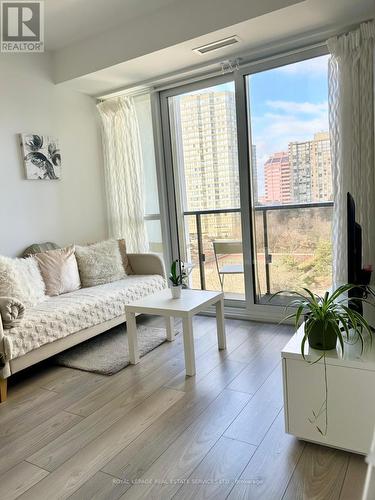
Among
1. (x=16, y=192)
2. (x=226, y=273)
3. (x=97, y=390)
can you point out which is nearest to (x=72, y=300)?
(x=97, y=390)

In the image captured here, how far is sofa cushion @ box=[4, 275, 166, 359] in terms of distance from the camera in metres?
2.39

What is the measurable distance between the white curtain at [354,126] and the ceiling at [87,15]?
56.2 inches

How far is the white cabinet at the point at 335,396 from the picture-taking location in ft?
5.14

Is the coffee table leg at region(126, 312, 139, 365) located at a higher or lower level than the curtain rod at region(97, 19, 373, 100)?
lower

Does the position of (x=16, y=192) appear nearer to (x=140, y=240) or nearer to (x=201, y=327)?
(x=140, y=240)

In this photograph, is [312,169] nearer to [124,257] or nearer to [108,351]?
[124,257]

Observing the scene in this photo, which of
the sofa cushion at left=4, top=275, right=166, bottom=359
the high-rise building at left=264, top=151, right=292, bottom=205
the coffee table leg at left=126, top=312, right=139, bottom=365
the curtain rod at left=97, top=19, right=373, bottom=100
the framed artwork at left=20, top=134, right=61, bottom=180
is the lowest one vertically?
the coffee table leg at left=126, top=312, right=139, bottom=365

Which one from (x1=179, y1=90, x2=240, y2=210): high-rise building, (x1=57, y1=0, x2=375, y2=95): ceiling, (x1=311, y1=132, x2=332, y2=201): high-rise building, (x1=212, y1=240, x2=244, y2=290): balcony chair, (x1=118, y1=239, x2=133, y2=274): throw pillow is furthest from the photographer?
(x1=118, y1=239, x2=133, y2=274): throw pillow

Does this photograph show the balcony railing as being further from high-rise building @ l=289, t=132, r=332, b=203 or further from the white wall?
the white wall

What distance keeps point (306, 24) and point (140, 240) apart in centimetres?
251

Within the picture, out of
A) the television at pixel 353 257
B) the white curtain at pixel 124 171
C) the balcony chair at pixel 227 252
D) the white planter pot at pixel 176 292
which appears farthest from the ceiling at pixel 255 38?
the white planter pot at pixel 176 292

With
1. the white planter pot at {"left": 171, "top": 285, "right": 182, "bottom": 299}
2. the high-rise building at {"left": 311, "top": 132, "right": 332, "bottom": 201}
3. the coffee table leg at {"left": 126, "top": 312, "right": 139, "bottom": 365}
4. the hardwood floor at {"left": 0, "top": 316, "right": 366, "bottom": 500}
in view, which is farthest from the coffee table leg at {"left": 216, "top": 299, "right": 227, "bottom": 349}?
the high-rise building at {"left": 311, "top": 132, "right": 332, "bottom": 201}

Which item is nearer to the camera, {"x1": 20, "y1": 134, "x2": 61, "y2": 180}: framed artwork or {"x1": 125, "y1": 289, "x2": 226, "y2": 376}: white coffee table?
{"x1": 125, "y1": 289, "x2": 226, "y2": 376}: white coffee table

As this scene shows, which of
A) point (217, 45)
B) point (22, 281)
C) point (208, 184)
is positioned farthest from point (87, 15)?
point (22, 281)
